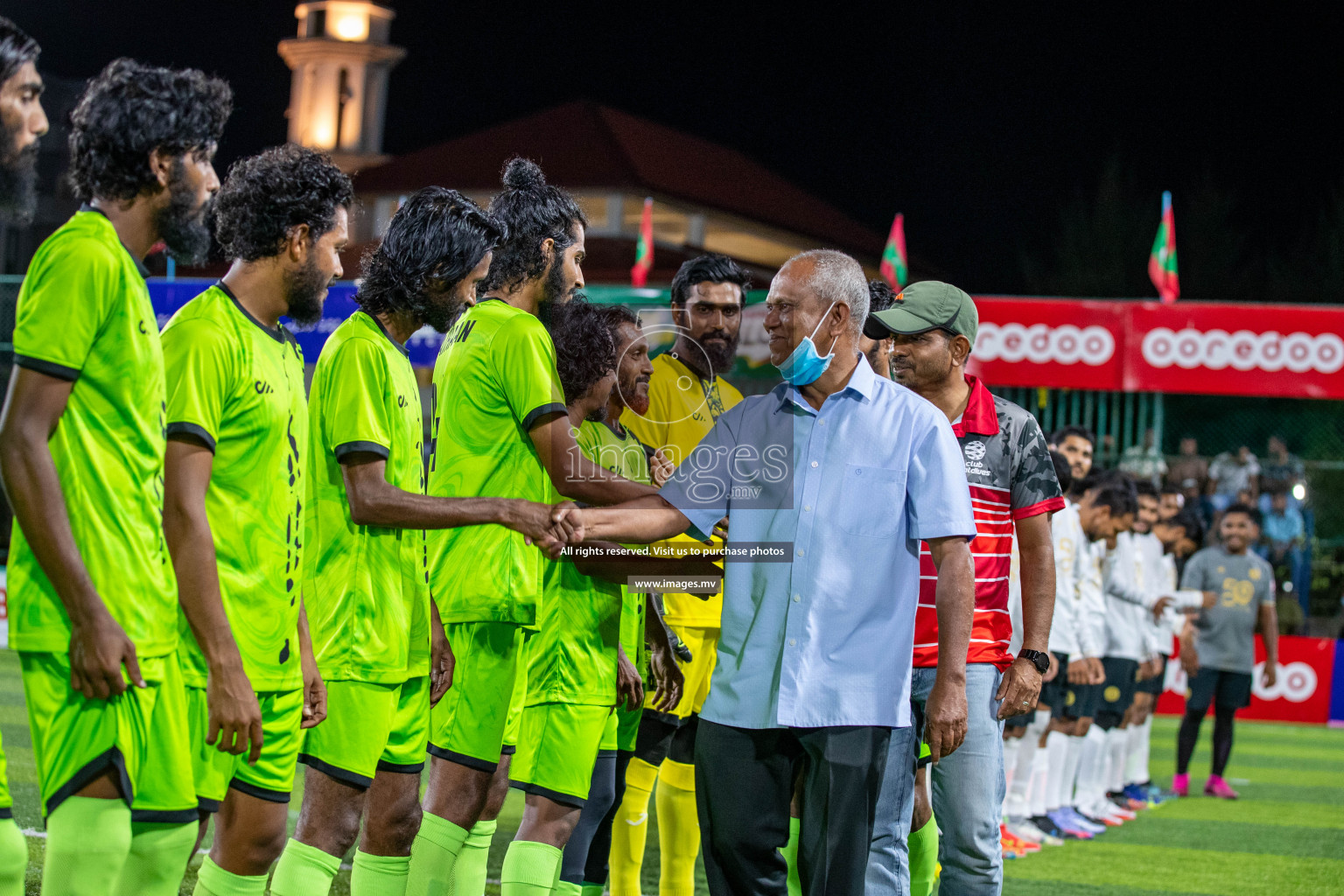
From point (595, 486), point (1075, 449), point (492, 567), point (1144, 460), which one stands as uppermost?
point (1144, 460)

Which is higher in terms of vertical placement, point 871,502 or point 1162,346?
point 1162,346

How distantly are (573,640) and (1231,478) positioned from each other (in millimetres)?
14617

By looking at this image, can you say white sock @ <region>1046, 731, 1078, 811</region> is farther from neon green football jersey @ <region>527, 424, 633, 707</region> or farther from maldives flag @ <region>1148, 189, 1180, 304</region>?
maldives flag @ <region>1148, 189, 1180, 304</region>

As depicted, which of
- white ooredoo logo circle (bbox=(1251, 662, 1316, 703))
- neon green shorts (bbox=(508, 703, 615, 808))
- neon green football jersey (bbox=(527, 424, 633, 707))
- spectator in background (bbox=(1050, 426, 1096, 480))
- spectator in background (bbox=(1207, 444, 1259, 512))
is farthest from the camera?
spectator in background (bbox=(1207, 444, 1259, 512))

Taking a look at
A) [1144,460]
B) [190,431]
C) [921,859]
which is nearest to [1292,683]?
[1144,460]

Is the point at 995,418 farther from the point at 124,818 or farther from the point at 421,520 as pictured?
the point at 124,818

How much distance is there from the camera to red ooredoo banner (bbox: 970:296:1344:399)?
13.9 m

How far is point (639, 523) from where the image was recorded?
152 inches

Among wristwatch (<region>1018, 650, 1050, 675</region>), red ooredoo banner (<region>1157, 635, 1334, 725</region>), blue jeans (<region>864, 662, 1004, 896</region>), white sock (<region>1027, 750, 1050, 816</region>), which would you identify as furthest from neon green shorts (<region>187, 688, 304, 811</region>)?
red ooredoo banner (<region>1157, 635, 1334, 725</region>)

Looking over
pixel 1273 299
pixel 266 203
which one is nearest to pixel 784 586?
pixel 266 203

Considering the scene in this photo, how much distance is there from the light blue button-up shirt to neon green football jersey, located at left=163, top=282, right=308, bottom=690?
108cm

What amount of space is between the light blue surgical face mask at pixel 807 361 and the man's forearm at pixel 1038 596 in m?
1.24

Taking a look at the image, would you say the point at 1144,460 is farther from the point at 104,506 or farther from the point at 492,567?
the point at 104,506

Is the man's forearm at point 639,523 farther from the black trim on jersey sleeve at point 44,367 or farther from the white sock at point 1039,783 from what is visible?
the white sock at point 1039,783
